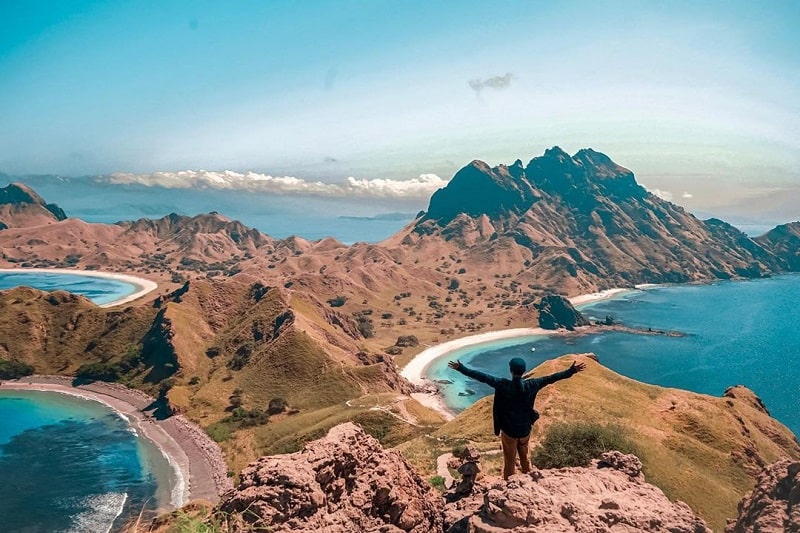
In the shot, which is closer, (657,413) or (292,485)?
(292,485)

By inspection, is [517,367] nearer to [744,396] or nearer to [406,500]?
[406,500]

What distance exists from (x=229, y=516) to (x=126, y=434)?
115 m

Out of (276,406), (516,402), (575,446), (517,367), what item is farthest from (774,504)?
(276,406)

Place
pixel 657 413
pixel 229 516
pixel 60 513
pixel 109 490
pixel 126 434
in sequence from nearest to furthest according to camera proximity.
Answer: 1. pixel 229 516
2. pixel 657 413
3. pixel 60 513
4. pixel 109 490
5. pixel 126 434

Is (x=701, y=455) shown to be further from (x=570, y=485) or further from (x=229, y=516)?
(x=229, y=516)

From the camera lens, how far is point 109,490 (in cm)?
8544

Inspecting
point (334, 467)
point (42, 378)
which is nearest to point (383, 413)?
point (334, 467)

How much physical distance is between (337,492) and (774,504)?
1519 centimetres

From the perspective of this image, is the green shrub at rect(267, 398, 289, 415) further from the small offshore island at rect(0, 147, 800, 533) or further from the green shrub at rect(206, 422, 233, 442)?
the green shrub at rect(206, 422, 233, 442)

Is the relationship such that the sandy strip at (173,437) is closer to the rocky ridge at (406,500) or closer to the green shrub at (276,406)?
the green shrub at (276,406)

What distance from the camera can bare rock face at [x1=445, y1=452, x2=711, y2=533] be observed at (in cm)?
1296

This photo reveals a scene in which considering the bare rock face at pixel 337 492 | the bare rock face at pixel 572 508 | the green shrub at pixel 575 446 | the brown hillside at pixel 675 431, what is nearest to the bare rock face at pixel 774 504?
the bare rock face at pixel 572 508

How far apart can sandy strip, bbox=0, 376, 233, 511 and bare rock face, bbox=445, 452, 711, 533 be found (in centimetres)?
7750

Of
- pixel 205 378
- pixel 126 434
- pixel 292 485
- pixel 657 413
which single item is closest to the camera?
pixel 292 485
